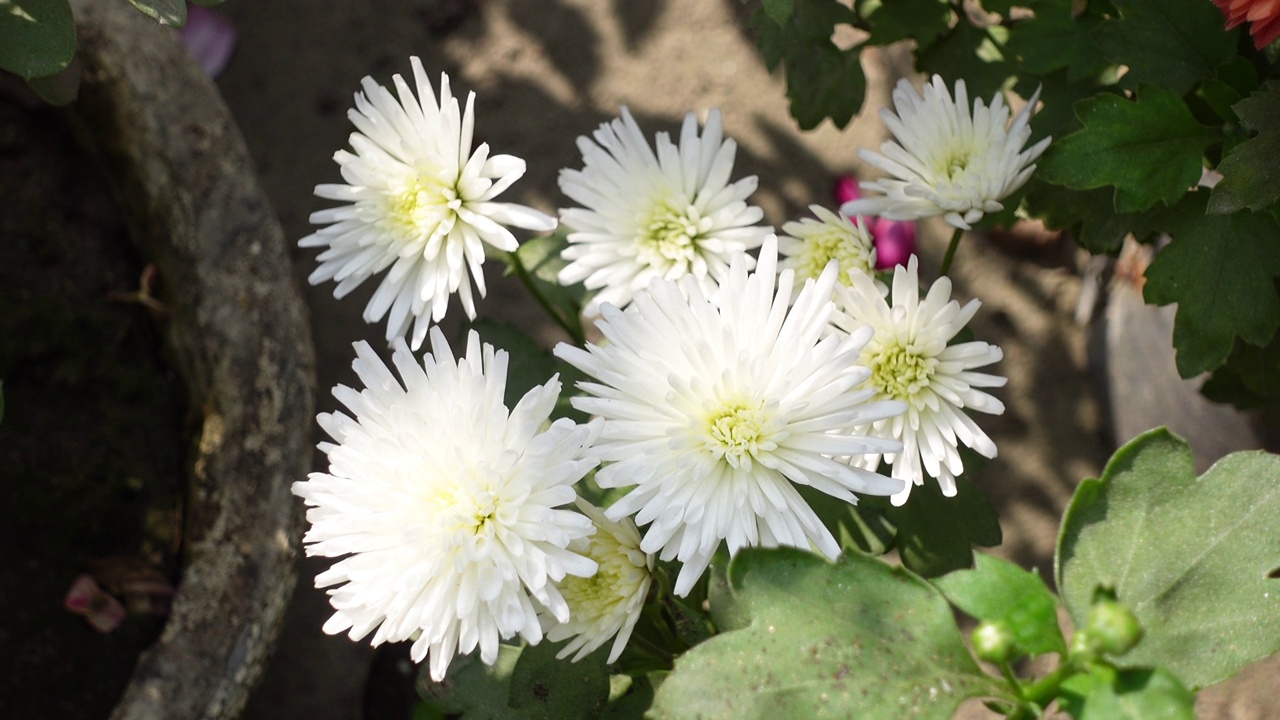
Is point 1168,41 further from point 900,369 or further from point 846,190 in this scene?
point 846,190

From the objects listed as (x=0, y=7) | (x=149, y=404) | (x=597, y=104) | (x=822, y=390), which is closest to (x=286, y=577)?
(x=149, y=404)

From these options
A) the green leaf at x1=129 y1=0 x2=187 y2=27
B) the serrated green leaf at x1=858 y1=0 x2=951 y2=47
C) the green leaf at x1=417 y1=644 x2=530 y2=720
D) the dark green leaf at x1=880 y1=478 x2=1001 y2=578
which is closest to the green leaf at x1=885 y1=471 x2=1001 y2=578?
the dark green leaf at x1=880 y1=478 x2=1001 y2=578

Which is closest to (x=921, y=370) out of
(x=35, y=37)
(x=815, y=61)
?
(x=815, y=61)

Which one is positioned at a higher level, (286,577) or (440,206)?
(440,206)

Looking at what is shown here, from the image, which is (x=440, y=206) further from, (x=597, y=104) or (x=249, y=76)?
(x=249, y=76)

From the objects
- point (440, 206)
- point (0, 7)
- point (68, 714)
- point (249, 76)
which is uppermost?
point (249, 76)

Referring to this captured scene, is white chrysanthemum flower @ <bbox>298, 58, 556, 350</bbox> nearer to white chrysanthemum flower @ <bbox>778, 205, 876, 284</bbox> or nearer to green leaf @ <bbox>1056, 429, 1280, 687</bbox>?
white chrysanthemum flower @ <bbox>778, 205, 876, 284</bbox>

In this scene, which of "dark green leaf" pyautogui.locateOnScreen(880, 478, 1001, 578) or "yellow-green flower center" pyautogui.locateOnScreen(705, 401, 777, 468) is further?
"dark green leaf" pyautogui.locateOnScreen(880, 478, 1001, 578)
